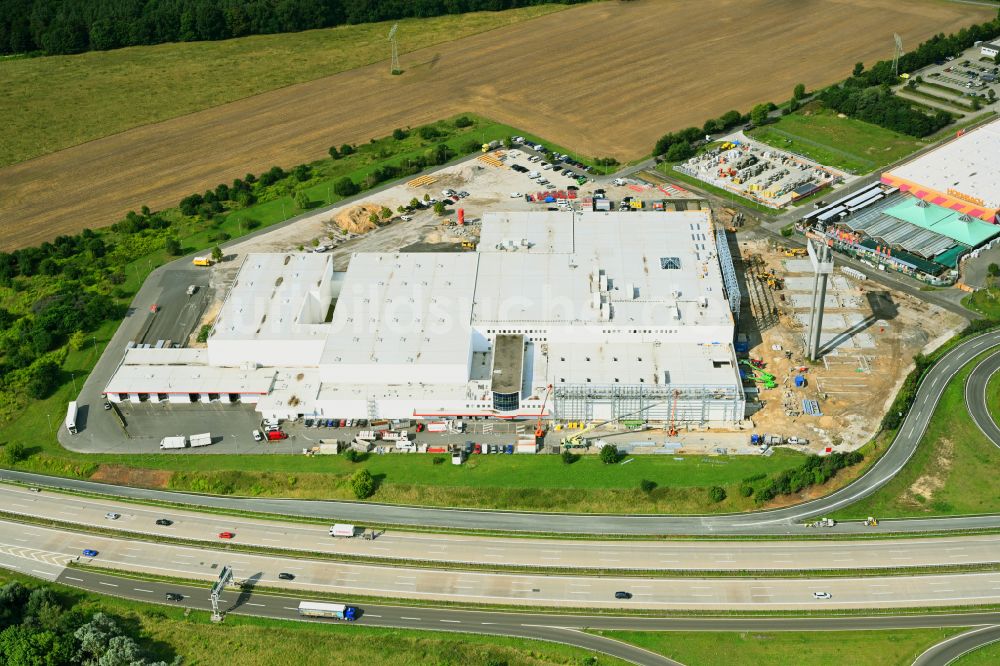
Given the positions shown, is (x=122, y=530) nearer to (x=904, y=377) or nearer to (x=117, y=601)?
(x=117, y=601)

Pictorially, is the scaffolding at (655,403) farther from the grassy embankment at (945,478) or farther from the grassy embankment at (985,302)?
the grassy embankment at (985,302)

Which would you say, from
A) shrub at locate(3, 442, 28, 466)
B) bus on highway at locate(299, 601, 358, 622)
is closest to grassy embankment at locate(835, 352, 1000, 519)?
bus on highway at locate(299, 601, 358, 622)

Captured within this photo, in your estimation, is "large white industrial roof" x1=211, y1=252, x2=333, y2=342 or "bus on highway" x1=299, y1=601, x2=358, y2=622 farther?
"large white industrial roof" x1=211, y1=252, x2=333, y2=342

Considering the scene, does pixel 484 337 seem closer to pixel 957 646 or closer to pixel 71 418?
pixel 71 418

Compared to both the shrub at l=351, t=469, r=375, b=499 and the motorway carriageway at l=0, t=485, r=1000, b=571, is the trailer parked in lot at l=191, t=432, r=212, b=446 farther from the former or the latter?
the shrub at l=351, t=469, r=375, b=499

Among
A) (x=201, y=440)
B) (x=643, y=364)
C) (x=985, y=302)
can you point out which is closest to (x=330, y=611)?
(x=201, y=440)
